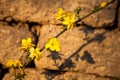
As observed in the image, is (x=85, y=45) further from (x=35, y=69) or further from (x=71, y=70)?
(x=35, y=69)

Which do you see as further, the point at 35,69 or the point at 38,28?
the point at 38,28

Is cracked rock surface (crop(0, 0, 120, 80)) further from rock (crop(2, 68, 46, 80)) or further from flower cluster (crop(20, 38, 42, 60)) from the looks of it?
flower cluster (crop(20, 38, 42, 60))

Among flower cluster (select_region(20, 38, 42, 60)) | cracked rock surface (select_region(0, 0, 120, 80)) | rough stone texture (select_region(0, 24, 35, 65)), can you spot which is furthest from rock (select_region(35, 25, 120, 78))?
flower cluster (select_region(20, 38, 42, 60))

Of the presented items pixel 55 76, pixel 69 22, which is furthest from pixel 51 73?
pixel 69 22

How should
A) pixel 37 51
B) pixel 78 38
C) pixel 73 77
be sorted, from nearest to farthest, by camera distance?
pixel 37 51 < pixel 73 77 < pixel 78 38

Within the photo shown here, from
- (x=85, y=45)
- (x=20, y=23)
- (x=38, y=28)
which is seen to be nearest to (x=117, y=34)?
(x=85, y=45)

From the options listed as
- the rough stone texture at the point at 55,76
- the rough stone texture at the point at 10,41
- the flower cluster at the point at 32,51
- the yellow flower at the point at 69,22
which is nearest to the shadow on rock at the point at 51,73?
the rough stone texture at the point at 55,76
